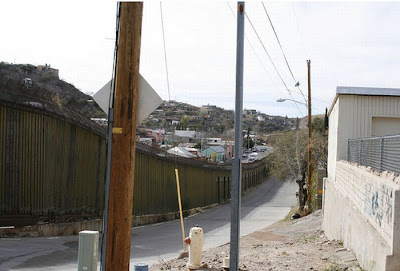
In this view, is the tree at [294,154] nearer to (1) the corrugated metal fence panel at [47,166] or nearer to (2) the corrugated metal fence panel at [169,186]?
(2) the corrugated metal fence panel at [169,186]

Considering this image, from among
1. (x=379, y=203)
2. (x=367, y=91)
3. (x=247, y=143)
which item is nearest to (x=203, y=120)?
(x=247, y=143)

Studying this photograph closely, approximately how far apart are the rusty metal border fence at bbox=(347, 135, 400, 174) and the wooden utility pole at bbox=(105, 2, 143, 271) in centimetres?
399

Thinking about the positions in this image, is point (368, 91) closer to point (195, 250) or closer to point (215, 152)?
point (195, 250)

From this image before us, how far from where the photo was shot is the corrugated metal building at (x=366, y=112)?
16234 millimetres

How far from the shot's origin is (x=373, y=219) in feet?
26.7

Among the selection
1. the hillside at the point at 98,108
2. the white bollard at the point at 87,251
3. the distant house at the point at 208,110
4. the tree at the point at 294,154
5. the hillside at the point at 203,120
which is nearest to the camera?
the white bollard at the point at 87,251

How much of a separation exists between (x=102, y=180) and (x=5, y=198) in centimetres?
486

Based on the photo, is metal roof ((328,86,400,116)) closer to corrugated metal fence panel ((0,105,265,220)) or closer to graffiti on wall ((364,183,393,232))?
graffiti on wall ((364,183,393,232))

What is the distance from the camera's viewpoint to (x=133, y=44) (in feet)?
Answer: 21.6

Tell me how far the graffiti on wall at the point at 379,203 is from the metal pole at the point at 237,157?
1983mm

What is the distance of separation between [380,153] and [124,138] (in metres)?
4.96

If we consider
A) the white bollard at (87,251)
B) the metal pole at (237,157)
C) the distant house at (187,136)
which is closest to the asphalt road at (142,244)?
the white bollard at (87,251)

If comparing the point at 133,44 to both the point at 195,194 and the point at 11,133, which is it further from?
the point at 195,194

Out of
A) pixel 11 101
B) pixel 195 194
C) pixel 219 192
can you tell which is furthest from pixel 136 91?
pixel 219 192
